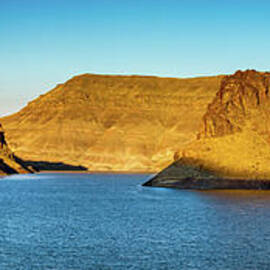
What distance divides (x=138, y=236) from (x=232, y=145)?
5000cm

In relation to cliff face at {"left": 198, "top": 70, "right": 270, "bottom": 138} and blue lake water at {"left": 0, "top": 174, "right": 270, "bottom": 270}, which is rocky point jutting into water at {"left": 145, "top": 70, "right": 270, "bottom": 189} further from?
blue lake water at {"left": 0, "top": 174, "right": 270, "bottom": 270}

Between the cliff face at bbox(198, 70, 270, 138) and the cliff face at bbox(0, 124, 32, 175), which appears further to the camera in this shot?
the cliff face at bbox(0, 124, 32, 175)

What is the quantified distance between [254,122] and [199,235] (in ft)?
172

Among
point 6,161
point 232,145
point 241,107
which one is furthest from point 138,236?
point 6,161

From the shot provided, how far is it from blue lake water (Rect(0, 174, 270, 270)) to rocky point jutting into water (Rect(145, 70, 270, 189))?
20.5 meters

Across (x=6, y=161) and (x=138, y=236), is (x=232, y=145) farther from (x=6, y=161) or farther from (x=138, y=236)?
(x=6, y=161)

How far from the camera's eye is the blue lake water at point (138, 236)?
31.5m

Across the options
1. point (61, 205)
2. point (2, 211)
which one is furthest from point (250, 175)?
point (2, 211)

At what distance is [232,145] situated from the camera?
8800cm

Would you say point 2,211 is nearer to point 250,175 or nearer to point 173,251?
point 173,251

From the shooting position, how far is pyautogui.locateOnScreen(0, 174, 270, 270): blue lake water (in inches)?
1241

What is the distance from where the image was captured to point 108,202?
233 ft

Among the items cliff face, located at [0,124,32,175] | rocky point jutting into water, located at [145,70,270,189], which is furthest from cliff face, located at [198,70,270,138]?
cliff face, located at [0,124,32,175]

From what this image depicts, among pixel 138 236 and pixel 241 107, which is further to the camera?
pixel 241 107
